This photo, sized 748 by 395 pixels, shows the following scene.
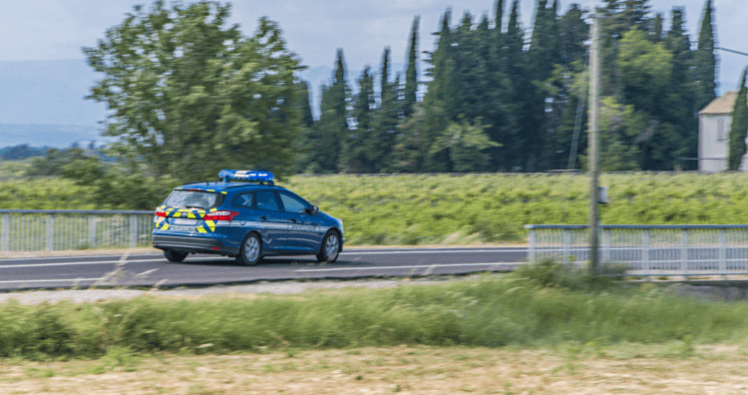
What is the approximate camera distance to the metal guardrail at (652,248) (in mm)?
14234

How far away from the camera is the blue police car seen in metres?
14.2

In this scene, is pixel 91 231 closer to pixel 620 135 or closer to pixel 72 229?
pixel 72 229

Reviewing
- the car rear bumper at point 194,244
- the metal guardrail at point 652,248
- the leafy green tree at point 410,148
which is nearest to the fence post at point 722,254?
the metal guardrail at point 652,248

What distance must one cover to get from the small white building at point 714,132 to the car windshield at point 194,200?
7333 cm

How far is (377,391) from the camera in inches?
257

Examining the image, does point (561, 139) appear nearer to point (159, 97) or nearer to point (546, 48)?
point (546, 48)

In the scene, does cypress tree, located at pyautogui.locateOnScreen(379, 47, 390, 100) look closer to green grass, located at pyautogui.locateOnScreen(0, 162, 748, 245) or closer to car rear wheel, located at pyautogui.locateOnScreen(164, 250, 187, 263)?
green grass, located at pyautogui.locateOnScreen(0, 162, 748, 245)

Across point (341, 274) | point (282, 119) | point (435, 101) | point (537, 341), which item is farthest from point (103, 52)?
point (435, 101)

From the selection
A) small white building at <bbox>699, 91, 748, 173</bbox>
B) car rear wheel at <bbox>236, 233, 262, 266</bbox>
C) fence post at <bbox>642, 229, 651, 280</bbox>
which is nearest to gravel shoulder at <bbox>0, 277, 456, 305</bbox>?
car rear wheel at <bbox>236, 233, 262, 266</bbox>

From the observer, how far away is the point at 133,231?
729 inches

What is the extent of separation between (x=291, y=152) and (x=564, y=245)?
459 inches

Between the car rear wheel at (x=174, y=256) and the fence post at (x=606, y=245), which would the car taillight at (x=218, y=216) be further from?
the fence post at (x=606, y=245)

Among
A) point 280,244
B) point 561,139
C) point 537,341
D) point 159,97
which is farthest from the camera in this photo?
point 561,139

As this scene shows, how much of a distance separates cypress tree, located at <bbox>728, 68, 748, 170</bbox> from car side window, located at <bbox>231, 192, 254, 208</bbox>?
65500 millimetres
